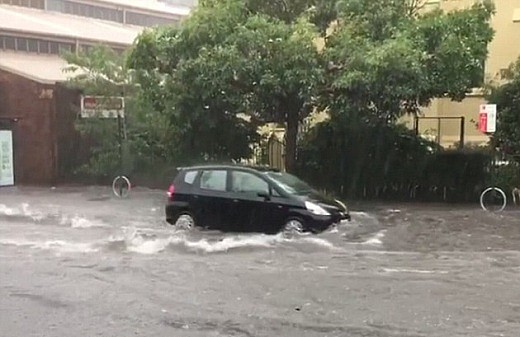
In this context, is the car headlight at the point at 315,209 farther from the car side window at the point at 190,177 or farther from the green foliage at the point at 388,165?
the green foliage at the point at 388,165

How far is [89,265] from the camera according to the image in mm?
12250

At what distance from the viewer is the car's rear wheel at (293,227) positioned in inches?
582

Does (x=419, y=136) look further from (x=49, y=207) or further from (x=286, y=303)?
(x=286, y=303)

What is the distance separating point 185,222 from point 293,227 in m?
2.61

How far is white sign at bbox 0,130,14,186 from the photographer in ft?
102

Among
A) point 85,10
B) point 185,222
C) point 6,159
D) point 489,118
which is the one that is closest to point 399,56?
point 489,118

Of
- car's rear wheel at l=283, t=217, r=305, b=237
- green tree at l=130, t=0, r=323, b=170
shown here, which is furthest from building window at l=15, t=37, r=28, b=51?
car's rear wheel at l=283, t=217, r=305, b=237

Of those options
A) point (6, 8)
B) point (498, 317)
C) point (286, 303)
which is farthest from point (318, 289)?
point (6, 8)

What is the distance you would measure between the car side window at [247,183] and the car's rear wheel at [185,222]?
1239 mm

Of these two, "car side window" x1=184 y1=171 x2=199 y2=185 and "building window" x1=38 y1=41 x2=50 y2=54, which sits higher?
"building window" x1=38 y1=41 x2=50 y2=54

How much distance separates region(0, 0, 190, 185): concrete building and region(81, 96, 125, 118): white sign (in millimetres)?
2279

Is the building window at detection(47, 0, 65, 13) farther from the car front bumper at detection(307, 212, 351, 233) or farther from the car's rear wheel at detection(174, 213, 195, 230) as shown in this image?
the car front bumper at detection(307, 212, 351, 233)

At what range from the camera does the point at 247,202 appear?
50.4 ft

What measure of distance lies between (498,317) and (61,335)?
Result: 14.9 ft
